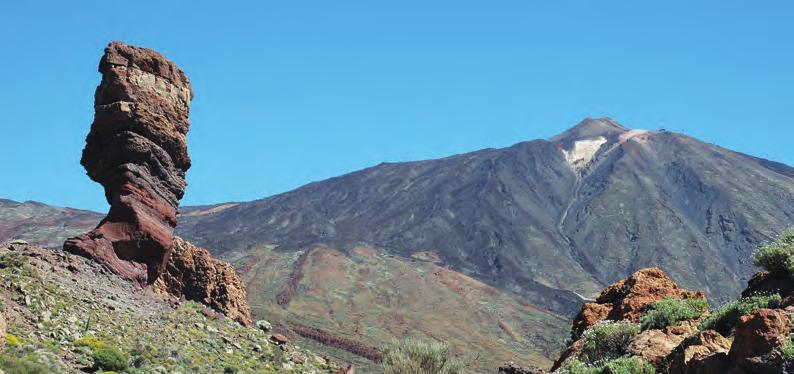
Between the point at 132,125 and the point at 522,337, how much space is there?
71189mm

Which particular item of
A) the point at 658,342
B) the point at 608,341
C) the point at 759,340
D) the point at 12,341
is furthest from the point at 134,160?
the point at 759,340

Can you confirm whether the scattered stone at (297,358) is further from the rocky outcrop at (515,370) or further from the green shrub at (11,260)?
the rocky outcrop at (515,370)

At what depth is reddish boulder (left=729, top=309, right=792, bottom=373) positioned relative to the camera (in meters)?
9.30

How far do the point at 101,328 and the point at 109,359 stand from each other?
7.41ft

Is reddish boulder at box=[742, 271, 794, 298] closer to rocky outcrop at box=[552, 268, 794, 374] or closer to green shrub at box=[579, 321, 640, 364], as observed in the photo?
rocky outcrop at box=[552, 268, 794, 374]

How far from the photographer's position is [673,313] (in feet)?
45.8

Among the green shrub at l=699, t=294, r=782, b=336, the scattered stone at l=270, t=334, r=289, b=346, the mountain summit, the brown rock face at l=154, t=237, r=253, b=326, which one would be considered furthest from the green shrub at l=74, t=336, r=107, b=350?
the mountain summit

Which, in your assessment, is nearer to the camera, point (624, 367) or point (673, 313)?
point (624, 367)

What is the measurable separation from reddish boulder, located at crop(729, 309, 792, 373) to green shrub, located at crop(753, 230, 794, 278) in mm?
3083

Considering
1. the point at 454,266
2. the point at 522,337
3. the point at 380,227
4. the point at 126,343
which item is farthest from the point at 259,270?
the point at 126,343

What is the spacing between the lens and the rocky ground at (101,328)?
66.8ft

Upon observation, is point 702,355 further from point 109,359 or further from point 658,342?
point 109,359

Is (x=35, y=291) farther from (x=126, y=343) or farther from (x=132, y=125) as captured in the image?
(x=132, y=125)

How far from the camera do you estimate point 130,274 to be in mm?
27141
